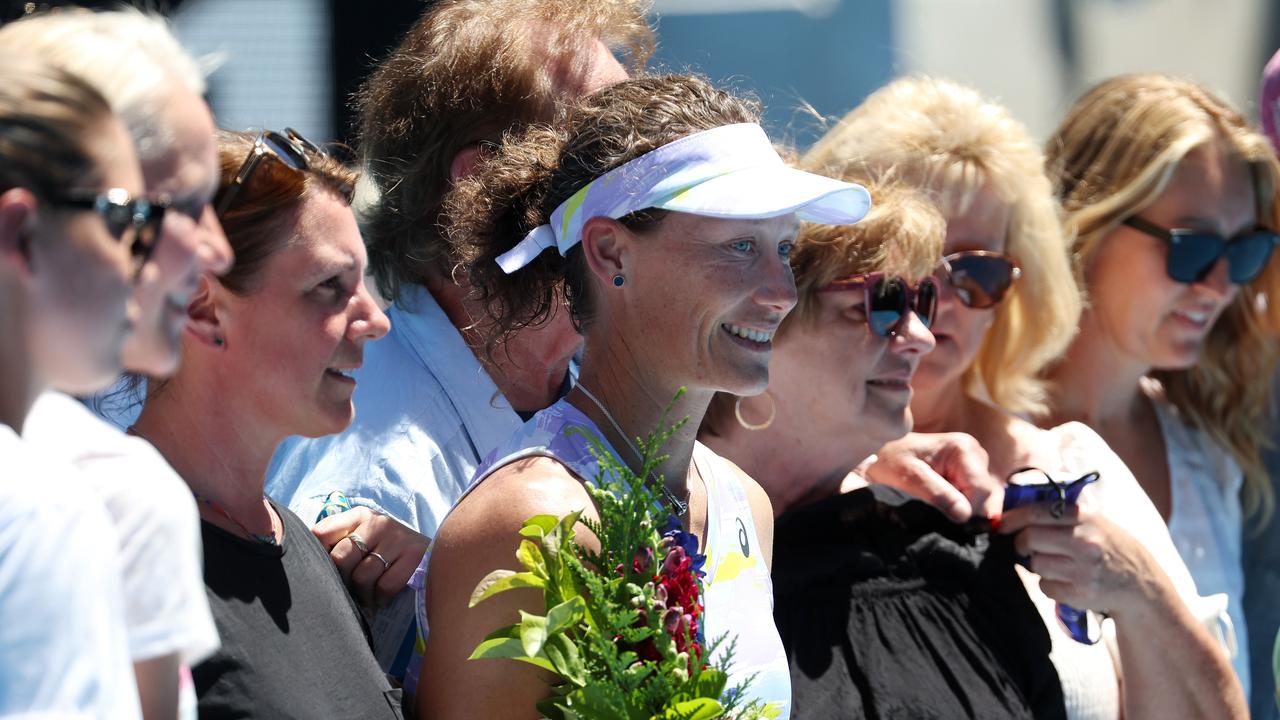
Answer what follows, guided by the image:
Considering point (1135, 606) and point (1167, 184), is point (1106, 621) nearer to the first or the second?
point (1135, 606)

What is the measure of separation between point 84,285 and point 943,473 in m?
2.16

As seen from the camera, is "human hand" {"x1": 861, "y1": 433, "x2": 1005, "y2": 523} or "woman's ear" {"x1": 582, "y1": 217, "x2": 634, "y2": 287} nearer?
"woman's ear" {"x1": 582, "y1": 217, "x2": 634, "y2": 287}

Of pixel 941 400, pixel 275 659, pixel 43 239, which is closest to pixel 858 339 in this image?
pixel 941 400

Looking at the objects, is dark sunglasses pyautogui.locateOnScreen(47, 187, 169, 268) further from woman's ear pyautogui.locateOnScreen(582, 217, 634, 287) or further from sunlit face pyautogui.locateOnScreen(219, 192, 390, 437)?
woman's ear pyautogui.locateOnScreen(582, 217, 634, 287)

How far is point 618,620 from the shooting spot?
1799 millimetres

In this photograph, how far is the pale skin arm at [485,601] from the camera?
6.44 feet

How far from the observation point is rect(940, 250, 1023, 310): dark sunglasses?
134 inches

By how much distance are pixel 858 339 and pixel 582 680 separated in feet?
4.57

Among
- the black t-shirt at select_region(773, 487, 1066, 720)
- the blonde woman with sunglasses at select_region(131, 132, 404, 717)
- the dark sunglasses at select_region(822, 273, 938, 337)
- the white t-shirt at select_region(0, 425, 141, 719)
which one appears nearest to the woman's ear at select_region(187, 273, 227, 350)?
the blonde woman with sunglasses at select_region(131, 132, 404, 717)

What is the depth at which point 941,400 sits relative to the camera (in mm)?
3566

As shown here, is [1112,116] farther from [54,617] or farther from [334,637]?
[54,617]

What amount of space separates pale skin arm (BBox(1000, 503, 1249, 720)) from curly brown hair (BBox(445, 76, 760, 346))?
1064 mm

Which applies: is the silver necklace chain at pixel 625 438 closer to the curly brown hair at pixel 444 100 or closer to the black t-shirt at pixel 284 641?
the black t-shirt at pixel 284 641

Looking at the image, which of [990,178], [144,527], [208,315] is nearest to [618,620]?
[144,527]
